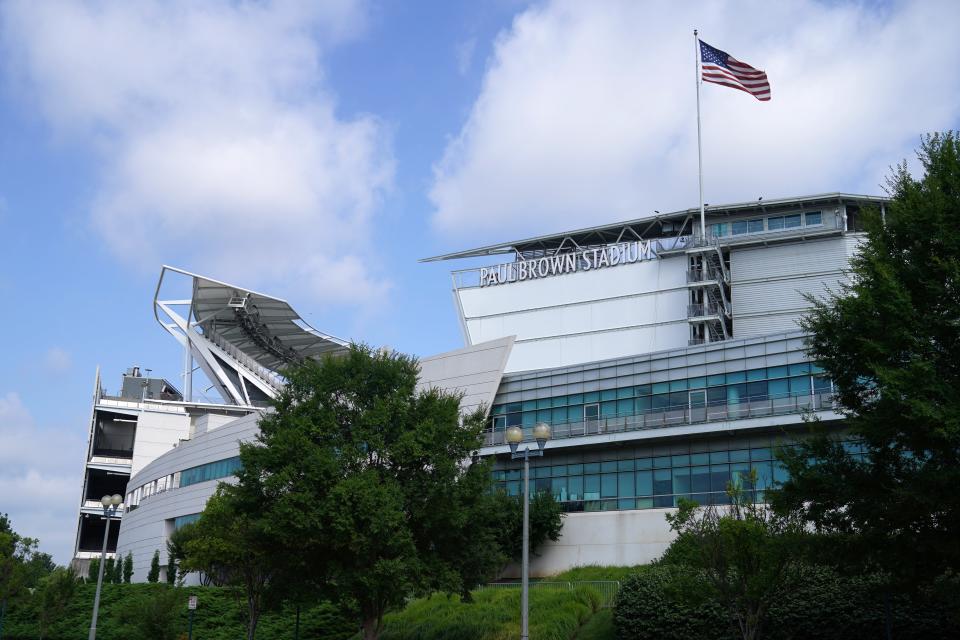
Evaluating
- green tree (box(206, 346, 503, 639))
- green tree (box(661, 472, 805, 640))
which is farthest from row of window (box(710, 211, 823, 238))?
green tree (box(661, 472, 805, 640))

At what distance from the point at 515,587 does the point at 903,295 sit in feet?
80.6

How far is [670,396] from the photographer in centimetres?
5062

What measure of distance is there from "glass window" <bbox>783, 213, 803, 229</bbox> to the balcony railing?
93.7ft

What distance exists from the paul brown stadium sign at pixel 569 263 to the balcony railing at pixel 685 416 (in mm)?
25560

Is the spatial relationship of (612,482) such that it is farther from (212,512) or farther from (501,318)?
(501,318)

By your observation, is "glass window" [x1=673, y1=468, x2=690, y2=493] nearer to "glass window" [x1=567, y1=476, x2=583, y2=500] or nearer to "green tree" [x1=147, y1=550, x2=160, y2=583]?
"glass window" [x1=567, y1=476, x2=583, y2=500]

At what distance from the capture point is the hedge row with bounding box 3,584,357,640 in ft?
154

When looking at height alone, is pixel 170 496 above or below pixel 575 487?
above

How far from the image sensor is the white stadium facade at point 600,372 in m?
48.4

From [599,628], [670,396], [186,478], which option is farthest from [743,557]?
[186,478]

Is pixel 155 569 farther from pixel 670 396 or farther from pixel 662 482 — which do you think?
pixel 670 396

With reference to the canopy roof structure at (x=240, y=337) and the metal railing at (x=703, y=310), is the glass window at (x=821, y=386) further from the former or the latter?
the canopy roof structure at (x=240, y=337)

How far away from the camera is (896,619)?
2817 centimetres

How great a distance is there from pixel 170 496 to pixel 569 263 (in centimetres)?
3719
